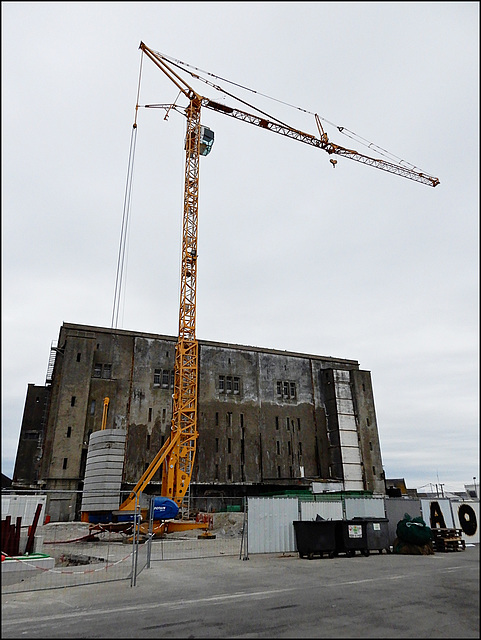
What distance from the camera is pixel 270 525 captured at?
15.4 meters

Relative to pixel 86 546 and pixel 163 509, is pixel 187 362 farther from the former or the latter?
pixel 86 546

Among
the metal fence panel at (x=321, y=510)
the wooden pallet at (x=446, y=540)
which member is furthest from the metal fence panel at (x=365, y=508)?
the wooden pallet at (x=446, y=540)

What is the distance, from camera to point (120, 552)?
55.7 feet

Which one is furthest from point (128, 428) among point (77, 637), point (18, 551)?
point (77, 637)

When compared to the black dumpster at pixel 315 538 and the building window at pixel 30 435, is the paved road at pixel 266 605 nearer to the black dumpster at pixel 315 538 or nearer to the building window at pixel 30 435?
the black dumpster at pixel 315 538

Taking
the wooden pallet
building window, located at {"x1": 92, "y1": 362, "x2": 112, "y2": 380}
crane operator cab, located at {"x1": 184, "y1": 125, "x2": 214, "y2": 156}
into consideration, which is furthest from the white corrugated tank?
crane operator cab, located at {"x1": 184, "y1": 125, "x2": 214, "y2": 156}

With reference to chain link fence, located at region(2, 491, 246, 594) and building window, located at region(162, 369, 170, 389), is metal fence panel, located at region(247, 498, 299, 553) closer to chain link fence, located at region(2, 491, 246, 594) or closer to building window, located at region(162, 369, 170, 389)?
chain link fence, located at region(2, 491, 246, 594)

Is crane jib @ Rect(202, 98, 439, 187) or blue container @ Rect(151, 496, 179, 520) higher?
crane jib @ Rect(202, 98, 439, 187)

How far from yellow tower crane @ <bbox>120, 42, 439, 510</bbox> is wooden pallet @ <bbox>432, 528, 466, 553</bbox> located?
13915mm

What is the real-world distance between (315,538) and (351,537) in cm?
124

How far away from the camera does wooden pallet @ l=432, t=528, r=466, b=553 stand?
1555 centimetres

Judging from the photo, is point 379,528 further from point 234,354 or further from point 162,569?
point 234,354

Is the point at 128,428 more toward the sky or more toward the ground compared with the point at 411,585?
more toward the sky

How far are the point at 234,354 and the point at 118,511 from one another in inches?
795
